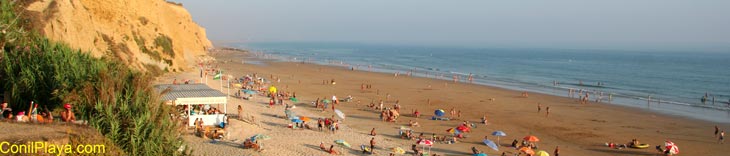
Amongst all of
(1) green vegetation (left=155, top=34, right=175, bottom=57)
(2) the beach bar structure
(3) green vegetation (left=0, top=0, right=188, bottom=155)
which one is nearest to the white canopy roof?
(2) the beach bar structure

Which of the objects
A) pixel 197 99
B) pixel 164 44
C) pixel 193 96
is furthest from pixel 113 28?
pixel 197 99

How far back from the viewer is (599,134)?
24.6 meters

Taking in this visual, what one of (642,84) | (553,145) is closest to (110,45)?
(553,145)

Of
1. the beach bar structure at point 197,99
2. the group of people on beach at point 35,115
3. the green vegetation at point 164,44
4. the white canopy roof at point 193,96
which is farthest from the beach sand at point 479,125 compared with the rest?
the group of people on beach at point 35,115

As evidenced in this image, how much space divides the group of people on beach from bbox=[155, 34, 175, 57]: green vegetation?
2817 cm

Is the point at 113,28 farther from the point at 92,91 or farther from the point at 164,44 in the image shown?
the point at 92,91

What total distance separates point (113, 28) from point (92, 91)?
2468cm

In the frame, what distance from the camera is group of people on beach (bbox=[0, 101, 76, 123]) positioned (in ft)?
38.4

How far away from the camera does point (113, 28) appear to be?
34.5 metres

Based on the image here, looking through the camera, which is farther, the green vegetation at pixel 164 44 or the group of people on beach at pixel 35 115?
the green vegetation at pixel 164 44

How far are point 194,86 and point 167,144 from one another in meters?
11.1

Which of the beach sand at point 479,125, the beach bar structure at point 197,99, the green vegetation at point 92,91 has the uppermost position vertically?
the green vegetation at point 92,91

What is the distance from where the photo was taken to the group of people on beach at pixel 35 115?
11712 mm

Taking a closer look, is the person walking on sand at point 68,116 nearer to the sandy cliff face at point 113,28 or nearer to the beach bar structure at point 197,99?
the beach bar structure at point 197,99
